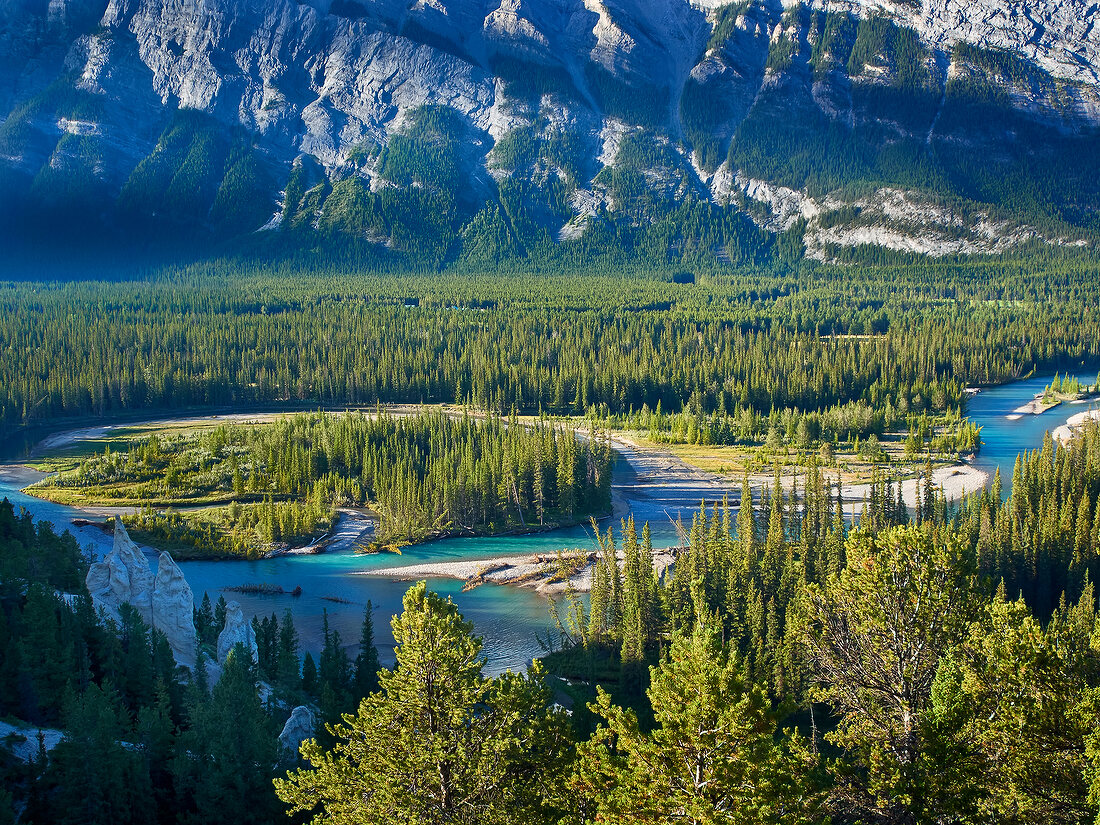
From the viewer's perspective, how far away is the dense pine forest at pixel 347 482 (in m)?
99.7

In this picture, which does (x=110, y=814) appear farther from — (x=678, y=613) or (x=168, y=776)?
(x=678, y=613)

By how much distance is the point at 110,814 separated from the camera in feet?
121

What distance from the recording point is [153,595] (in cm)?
5838

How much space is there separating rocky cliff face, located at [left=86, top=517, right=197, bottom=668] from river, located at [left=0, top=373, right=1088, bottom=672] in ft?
41.5

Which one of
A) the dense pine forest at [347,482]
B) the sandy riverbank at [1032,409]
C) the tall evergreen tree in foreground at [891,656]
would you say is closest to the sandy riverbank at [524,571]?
the dense pine forest at [347,482]

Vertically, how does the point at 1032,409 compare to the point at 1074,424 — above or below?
above

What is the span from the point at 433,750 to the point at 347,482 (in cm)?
9194

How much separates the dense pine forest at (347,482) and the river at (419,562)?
3.67 m

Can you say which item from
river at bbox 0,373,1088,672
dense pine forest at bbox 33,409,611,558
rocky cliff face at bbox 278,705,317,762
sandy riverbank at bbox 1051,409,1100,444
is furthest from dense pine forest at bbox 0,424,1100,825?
sandy riverbank at bbox 1051,409,1100,444

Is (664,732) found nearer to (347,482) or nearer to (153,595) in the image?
(153,595)

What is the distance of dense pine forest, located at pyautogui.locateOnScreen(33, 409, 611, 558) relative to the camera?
327 ft

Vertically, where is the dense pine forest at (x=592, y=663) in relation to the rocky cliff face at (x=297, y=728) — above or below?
above

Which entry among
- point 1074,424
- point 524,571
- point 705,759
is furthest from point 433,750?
point 1074,424

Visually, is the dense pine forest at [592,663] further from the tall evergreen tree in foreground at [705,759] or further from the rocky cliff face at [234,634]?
the rocky cliff face at [234,634]
